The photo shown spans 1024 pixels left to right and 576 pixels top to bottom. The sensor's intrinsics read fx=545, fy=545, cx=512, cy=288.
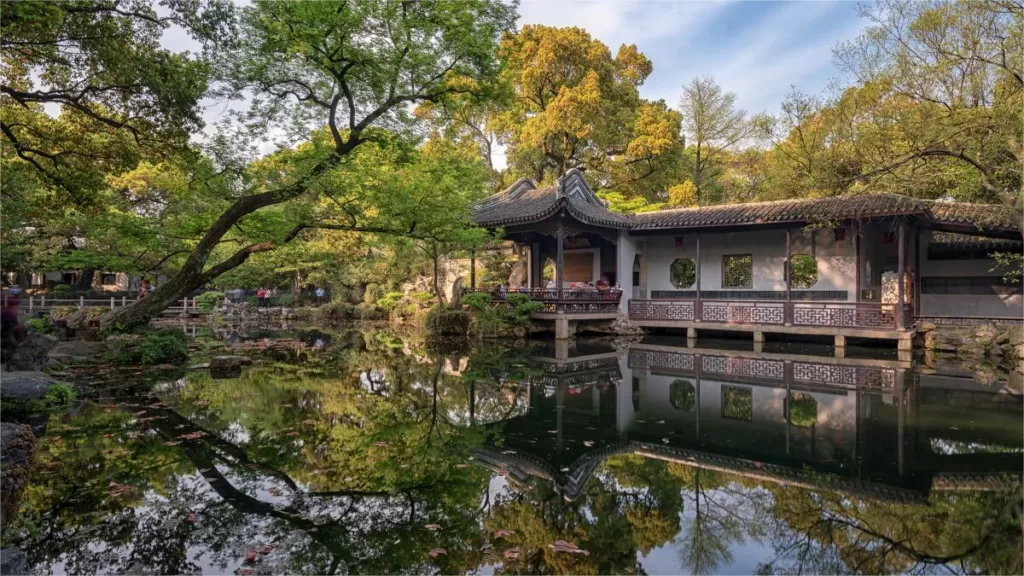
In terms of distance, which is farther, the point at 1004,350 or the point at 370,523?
Result: the point at 1004,350

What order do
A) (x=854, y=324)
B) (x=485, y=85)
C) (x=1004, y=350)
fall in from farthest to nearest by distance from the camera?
(x=854, y=324) → (x=1004, y=350) → (x=485, y=85)

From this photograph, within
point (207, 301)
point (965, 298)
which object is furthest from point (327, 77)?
point (207, 301)

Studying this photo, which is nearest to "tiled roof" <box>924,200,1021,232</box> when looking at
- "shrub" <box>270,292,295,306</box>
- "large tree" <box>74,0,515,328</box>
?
"large tree" <box>74,0,515,328</box>

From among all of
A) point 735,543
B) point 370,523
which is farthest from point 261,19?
point 735,543

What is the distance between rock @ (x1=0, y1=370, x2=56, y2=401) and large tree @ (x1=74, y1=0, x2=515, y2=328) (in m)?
3.04

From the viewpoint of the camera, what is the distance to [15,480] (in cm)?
379

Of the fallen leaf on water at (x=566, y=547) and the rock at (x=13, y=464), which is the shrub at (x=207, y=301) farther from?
the fallen leaf on water at (x=566, y=547)

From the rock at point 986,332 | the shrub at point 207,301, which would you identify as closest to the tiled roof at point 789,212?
the rock at point 986,332

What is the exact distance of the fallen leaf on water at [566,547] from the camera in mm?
3105

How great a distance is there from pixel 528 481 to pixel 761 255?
14.1 meters

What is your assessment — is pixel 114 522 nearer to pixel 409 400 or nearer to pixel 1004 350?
pixel 409 400

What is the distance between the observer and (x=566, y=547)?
3.15 metres

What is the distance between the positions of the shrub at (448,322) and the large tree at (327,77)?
5738 mm

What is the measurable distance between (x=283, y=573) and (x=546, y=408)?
4182 mm
